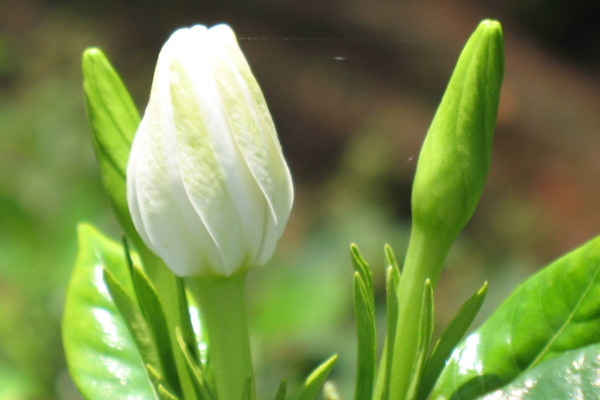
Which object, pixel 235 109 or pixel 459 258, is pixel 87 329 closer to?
pixel 235 109

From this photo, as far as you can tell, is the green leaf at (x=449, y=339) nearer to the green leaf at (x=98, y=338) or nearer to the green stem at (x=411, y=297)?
the green stem at (x=411, y=297)

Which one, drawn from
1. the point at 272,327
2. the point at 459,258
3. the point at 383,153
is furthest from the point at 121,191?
the point at 383,153

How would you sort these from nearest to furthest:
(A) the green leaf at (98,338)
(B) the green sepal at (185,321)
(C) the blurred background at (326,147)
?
(B) the green sepal at (185,321) → (A) the green leaf at (98,338) → (C) the blurred background at (326,147)

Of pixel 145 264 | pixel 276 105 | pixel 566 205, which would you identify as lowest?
pixel 566 205

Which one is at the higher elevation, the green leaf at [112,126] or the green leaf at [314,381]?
the green leaf at [112,126]

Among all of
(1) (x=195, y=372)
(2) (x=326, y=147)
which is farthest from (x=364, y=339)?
(2) (x=326, y=147)

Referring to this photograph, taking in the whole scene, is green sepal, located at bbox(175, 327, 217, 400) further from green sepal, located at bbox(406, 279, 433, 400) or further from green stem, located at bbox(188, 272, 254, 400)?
green sepal, located at bbox(406, 279, 433, 400)

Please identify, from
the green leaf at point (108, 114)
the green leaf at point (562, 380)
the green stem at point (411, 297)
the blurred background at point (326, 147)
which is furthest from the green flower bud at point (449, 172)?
the blurred background at point (326, 147)
